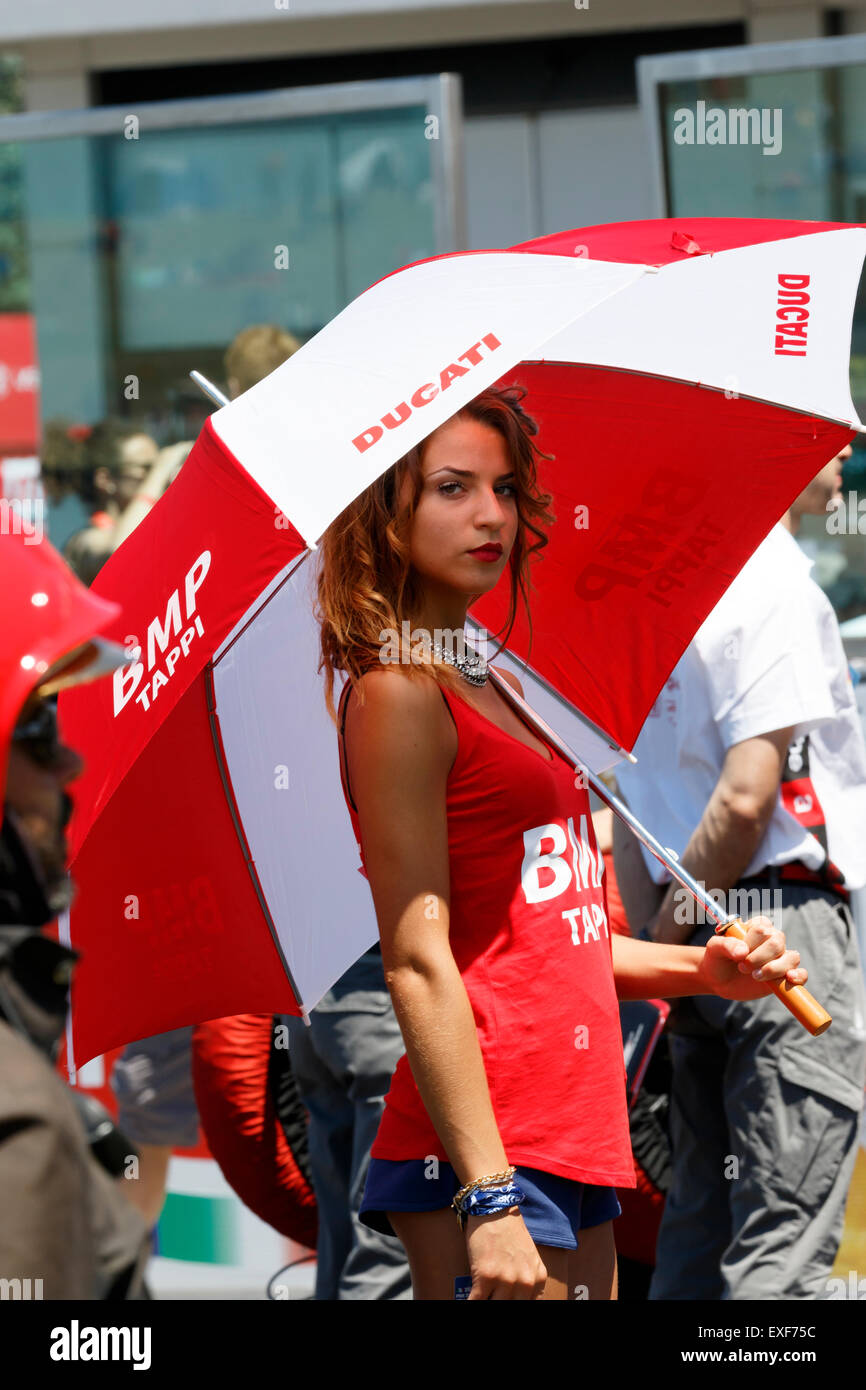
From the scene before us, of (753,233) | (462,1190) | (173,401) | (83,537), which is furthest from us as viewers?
(173,401)

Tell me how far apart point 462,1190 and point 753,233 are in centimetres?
149

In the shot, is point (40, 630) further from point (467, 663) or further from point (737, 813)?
point (737, 813)

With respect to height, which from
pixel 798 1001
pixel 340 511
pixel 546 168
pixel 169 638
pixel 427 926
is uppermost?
pixel 546 168

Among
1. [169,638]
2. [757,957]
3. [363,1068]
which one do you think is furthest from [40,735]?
[363,1068]

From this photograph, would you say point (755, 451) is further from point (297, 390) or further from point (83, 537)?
point (83, 537)

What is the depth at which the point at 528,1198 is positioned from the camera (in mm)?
2207

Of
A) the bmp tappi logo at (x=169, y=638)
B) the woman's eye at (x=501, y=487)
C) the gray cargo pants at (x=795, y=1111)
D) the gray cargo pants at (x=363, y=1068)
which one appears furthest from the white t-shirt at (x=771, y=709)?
the bmp tappi logo at (x=169, y=638)

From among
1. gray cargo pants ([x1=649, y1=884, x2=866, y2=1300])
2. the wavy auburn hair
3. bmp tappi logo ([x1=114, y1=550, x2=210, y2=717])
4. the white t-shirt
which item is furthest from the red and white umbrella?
gray cargo pants ([x1=649, y1=884, x2=866, y2=1300])

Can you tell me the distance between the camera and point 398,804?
7.19ft

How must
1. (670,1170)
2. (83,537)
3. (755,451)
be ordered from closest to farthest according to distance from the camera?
(755,451) < (670,1170) < (83,537)

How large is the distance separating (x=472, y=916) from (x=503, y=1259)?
43 cm

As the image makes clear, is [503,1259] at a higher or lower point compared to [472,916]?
lower
